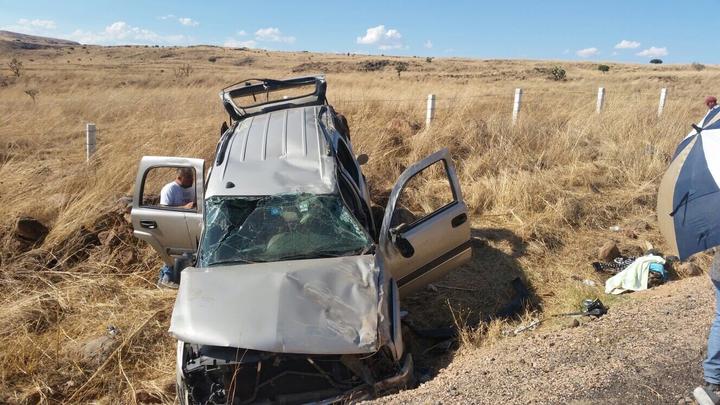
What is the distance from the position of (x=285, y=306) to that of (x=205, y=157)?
5.41 metres

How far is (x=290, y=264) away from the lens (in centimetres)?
378

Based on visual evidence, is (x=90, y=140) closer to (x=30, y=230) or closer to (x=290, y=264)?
(x=30, y=230)

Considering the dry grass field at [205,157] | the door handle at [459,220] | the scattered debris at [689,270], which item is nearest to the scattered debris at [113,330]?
the dry grass field at [205,157]

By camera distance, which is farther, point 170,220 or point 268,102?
point 268,102

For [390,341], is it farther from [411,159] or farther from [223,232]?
[411,159]

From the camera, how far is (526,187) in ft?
24.8

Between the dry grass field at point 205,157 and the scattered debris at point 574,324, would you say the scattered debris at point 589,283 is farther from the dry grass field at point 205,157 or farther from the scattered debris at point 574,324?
the scattered debris at point 574,324

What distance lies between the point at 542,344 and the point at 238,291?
226cm

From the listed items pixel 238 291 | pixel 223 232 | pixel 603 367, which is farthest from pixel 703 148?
pixel 223 232

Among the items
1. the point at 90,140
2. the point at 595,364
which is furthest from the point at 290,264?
the point at 90,140

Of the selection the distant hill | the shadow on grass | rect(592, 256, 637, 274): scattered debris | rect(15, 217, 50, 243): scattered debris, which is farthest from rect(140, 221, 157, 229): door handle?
the distant hill

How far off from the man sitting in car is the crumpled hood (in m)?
2.06

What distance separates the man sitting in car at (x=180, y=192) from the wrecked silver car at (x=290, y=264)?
0.09 ft

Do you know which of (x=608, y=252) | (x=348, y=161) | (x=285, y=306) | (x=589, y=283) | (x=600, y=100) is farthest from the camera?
(x=600, y=100)
